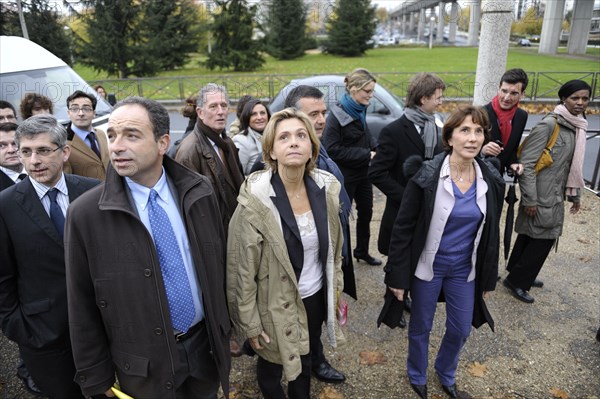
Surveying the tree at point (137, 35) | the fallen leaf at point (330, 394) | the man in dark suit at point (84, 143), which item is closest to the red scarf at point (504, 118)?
the fallen leaf at point (330, 394)

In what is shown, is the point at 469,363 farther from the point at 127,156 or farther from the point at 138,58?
the point at 138,58

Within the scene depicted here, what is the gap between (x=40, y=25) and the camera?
50.4 ft

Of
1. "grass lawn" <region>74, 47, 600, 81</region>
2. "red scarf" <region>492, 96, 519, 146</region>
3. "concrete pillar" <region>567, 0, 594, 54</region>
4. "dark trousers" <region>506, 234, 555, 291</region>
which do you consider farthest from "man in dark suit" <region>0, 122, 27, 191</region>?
"concrete pillar" <region>567, 0, 594, 54</region>

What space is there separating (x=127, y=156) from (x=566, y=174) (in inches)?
152

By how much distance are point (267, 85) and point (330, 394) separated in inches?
590

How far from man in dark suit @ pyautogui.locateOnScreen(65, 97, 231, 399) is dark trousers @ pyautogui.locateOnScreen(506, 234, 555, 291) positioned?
329 cm

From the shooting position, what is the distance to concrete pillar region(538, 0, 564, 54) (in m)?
27.3

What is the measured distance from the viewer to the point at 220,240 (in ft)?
A: 7.15

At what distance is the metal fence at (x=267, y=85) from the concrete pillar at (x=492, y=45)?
8125 mm

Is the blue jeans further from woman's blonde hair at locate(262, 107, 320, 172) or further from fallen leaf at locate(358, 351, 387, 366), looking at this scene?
woman's blonde hair at locate(262, 107, 320, 172)

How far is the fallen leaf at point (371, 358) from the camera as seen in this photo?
3.38 metres

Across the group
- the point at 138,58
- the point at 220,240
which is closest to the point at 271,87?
the point at 138,58

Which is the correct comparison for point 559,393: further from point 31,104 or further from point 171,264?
point 31,104

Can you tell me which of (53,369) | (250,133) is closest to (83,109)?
(250,133)
